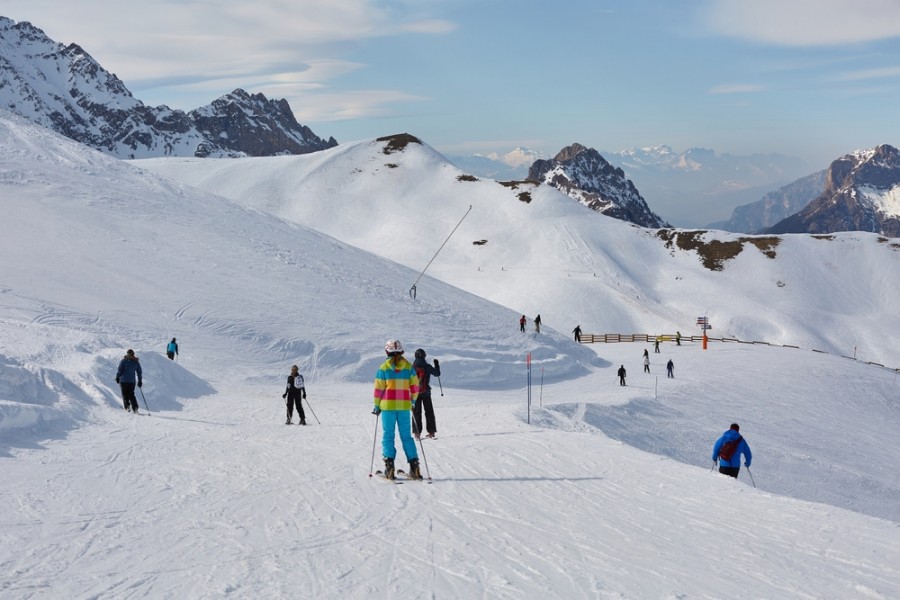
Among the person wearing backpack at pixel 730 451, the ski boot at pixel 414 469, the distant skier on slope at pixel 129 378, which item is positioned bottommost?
the person wearing backpack at pixel 730 451

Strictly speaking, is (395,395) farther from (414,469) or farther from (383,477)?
(383,477)

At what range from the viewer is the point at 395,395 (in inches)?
430

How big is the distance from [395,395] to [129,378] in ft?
35.3

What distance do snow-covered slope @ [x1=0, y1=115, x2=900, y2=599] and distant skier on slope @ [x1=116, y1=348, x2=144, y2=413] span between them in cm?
44

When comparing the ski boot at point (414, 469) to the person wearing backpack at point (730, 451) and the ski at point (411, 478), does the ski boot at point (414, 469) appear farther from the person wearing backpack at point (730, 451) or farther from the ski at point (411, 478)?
the person wearing backpack at point (730, 451)

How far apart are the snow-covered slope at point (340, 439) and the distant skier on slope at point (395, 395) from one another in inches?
26.9

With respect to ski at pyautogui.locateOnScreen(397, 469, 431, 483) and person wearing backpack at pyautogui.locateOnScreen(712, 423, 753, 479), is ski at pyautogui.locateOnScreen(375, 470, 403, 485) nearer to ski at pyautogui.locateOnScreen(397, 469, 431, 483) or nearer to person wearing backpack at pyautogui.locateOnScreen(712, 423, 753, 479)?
ski at pyautogui.locateOnScreen(397, 469, 431, 483)

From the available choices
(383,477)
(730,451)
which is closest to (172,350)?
(383,477)

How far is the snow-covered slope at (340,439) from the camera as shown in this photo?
24.8 feet

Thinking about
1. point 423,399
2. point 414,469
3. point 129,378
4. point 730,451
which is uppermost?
point 129,378

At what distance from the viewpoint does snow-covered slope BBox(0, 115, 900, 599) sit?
7570 millimetres

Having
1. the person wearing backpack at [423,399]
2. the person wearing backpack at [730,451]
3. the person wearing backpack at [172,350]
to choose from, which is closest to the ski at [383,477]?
the person wearing backpack at [423,399]

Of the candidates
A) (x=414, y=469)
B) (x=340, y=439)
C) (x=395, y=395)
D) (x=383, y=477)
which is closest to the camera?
(x=395, y=395)

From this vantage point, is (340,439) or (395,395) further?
(340,439)
